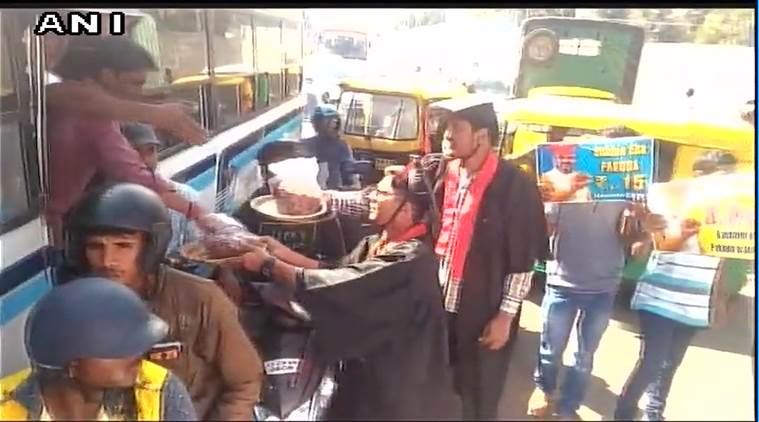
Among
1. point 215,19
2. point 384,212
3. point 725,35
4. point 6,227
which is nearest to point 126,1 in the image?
point 215,19

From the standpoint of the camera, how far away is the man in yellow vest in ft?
5.03

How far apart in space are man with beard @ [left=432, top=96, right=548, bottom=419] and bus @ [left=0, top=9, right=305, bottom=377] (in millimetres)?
298

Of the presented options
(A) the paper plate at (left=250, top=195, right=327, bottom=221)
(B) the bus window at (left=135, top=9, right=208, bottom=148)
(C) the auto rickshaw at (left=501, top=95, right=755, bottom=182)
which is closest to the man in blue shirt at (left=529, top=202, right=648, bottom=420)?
(C) the auto rickshaw at (left=501, top=95, right=755, bottom=182)

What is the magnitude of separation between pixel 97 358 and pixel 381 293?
51 cm

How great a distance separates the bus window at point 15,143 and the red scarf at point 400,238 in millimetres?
607

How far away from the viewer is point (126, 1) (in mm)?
1546

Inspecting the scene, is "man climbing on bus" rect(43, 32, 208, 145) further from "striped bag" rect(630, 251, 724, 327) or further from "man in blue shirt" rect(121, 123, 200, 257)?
"striped bag" rect(630, 251, 724, 327)

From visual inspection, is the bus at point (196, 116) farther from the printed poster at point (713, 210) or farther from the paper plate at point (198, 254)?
the printed poster at point (713, 210)

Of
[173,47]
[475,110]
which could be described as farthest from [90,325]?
[475,110]

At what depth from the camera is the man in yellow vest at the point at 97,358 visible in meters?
1.53

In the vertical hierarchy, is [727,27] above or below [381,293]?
above

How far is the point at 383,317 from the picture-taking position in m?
1.56

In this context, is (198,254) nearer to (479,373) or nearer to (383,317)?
(383,317)

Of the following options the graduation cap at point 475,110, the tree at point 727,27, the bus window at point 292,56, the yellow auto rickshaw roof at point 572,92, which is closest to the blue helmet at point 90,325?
the bus window at point 292,56
